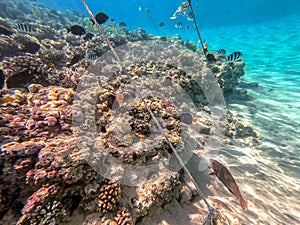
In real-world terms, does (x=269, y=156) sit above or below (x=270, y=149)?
below

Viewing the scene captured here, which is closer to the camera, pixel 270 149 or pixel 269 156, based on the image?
pixel 269 156

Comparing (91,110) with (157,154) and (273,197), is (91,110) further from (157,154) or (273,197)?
(273,197)

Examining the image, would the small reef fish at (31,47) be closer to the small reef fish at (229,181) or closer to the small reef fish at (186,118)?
the small reef fish at (186,118)

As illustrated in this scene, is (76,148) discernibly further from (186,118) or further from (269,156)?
(269,156)

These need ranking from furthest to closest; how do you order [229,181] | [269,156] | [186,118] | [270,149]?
[270,149] < [269,156] < [186,118] < [229,181]

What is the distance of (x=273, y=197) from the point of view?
3.02 m

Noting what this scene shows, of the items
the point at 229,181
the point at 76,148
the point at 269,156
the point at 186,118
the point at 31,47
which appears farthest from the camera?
the point at 31,47

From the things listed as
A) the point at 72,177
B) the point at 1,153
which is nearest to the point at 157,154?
the point at 72,177

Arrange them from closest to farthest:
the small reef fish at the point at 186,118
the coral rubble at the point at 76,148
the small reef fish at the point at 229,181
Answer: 1. the small reef fish at the point at 229,181
2. the coral rubble at the point at 76,148
3. the small reef fish at the point at 186,118

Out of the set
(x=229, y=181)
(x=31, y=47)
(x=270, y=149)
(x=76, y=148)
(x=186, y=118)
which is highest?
(x=31, y=47)

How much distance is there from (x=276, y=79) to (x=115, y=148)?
1377 centimetres

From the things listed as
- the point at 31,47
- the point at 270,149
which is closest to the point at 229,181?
the point at 270,149

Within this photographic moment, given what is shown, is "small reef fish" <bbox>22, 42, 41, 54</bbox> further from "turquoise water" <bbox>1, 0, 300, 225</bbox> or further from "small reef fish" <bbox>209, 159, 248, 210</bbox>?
"small reef fish" <bbox>209, 159, 248, 210</bbox>

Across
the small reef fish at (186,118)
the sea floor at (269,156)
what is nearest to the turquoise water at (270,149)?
the sea floor at (269,156)
